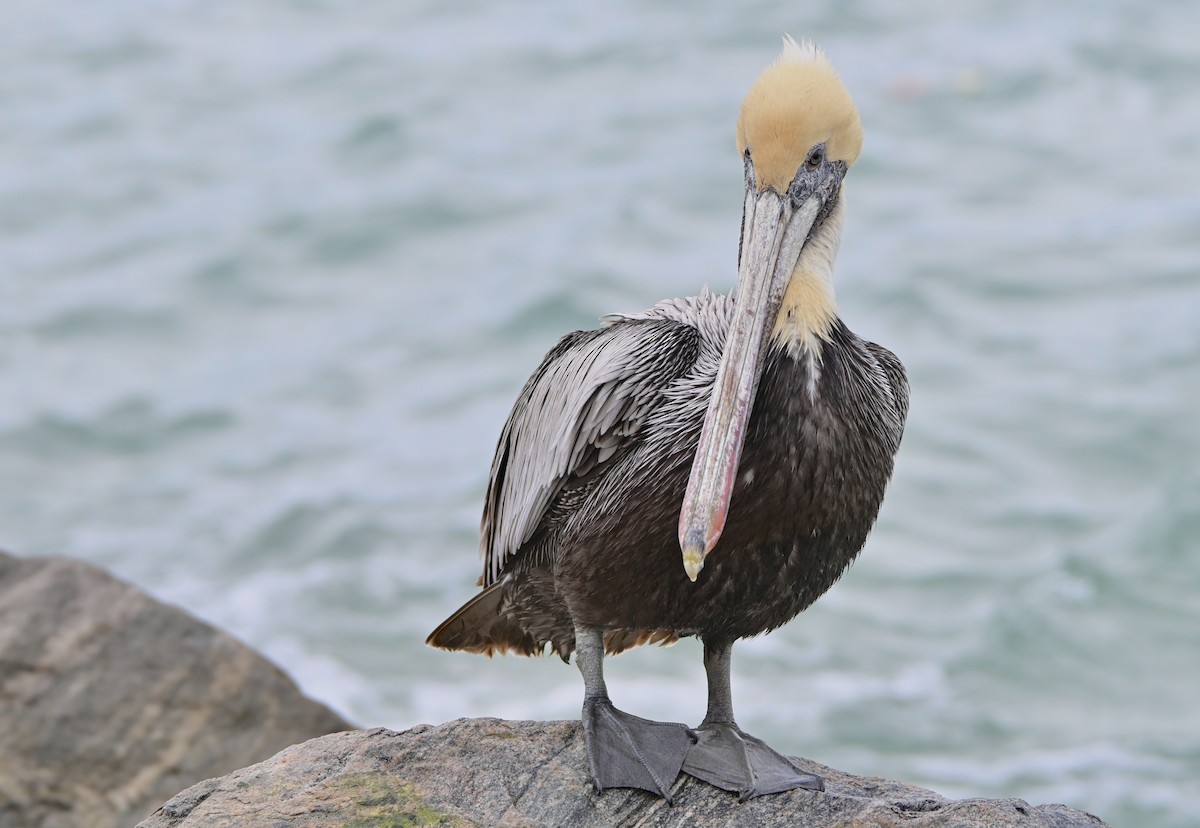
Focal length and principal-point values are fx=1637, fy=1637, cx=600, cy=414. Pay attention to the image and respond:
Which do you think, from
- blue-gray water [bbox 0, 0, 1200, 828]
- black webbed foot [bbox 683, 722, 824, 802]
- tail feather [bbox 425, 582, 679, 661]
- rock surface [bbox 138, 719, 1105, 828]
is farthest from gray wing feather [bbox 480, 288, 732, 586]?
blue-gray water [bbox 0, 0, 1200, 828]

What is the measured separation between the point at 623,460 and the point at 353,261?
9477 mm

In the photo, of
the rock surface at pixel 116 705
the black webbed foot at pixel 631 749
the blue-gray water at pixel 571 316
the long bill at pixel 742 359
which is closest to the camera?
the long bill at pixel 742 359

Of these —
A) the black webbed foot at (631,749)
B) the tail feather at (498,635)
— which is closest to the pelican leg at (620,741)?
the black webbed foot at (631,749)

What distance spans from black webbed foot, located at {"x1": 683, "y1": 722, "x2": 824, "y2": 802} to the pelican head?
3.11 feet

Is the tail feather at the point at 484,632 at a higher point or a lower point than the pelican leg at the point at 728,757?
higher

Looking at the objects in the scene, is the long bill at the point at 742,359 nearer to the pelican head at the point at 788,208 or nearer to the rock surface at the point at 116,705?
the pelican head at the point at 788,208

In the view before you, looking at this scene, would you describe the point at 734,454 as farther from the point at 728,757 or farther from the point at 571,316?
the point at 571,316

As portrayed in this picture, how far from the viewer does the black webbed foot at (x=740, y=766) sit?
14.6 ft

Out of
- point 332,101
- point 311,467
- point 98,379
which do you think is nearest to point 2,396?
point 98,379

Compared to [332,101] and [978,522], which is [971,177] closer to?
[978,522]

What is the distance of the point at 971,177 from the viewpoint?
14500 millimetres

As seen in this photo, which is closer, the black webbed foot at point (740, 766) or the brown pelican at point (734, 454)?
the brown pelican at point (734, 454)

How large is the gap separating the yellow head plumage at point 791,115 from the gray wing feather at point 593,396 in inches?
19.7

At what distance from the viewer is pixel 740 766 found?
4.53 meters
